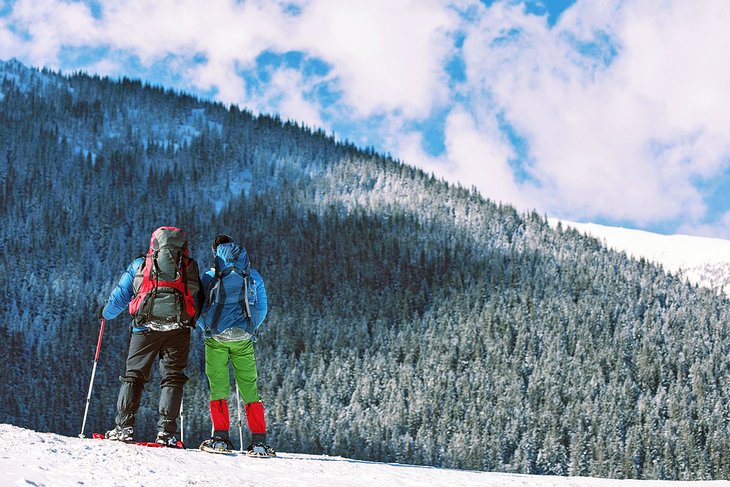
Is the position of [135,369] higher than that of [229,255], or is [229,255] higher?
[229,255]

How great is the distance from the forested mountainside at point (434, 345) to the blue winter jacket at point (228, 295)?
311 feet

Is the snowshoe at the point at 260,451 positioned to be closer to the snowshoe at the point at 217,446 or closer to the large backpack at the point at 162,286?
the snowshoe at the point at 217,446

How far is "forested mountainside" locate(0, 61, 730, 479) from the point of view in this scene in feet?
369

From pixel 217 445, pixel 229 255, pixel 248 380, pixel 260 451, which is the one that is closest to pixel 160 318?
pixel 229 255

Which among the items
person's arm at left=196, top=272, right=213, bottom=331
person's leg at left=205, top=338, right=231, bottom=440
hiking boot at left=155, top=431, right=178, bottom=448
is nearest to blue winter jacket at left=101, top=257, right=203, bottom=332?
person's arm at left=196, top=272, right=213, bottom=331

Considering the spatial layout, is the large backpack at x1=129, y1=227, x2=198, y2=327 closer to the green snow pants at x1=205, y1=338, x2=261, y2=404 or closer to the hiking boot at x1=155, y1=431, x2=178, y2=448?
the green snow pants at x1=205, y1=338, x2=261, y2=404

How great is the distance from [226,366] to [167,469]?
3.26 metres

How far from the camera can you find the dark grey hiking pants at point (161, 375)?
9.31 metres

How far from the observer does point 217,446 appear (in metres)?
9.54

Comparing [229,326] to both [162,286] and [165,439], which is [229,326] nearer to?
[162,286]

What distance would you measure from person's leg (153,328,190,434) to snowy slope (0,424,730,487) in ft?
2.34

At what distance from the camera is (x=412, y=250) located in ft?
622

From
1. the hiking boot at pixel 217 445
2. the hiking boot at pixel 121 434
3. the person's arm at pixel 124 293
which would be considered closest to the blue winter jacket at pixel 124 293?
the person's arm at pixel 124 293

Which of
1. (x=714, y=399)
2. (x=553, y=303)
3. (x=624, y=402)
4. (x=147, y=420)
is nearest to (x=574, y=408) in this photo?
(x=624, y=402)
